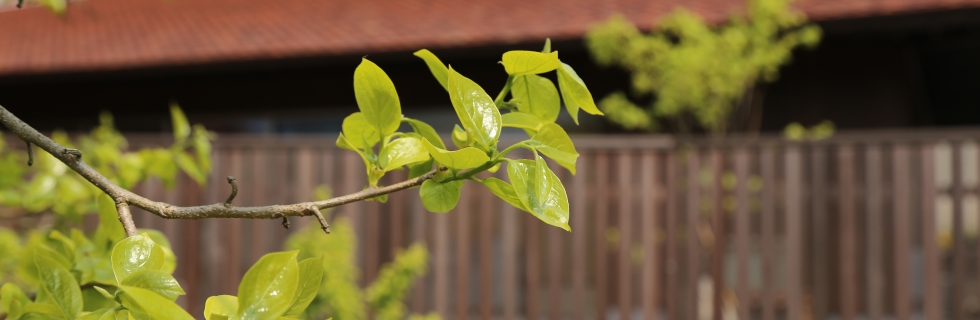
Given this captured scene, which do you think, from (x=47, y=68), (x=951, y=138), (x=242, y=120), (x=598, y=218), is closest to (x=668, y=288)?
(x=598, y=218)

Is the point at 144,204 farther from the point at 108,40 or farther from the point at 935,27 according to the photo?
the point at 108,40

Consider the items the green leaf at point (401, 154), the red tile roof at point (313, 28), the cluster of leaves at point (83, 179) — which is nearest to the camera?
the green leaf at point (401, 154)

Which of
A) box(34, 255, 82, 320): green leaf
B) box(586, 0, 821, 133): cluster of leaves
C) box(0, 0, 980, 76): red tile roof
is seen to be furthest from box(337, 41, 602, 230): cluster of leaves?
box(0, 0, 980, 76): red tile roof

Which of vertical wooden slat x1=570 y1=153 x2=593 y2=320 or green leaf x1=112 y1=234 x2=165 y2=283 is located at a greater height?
green leaf x1=112 y1=234 x2=165 y2=283

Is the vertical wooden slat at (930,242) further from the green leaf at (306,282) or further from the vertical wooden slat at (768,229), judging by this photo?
the green leaf at (306,282)

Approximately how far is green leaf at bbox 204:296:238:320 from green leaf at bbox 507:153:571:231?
0.61ft

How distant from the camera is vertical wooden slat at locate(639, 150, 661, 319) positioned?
3.80 m

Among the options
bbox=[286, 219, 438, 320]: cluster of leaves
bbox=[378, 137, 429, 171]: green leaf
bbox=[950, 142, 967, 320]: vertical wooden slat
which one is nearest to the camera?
bbox=[378, 137, 429, 171]: green leaf

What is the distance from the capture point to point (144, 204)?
544mm

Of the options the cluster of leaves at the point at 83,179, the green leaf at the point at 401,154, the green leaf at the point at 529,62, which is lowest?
the cluster of leaves at the point at 83,179

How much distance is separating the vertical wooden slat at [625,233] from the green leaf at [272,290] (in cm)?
349

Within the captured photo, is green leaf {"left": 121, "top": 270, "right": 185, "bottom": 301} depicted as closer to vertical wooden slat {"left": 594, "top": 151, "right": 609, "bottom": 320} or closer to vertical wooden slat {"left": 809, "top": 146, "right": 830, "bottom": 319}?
vertical wooden slat {"left": 594, "top": 151, "right": 609, "bottom": 320}

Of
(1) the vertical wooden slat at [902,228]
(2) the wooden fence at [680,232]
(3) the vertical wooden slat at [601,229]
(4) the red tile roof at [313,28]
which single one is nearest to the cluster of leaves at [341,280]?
(2) the wooden fence at [680,232]

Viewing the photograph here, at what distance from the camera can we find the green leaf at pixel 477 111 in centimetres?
50
